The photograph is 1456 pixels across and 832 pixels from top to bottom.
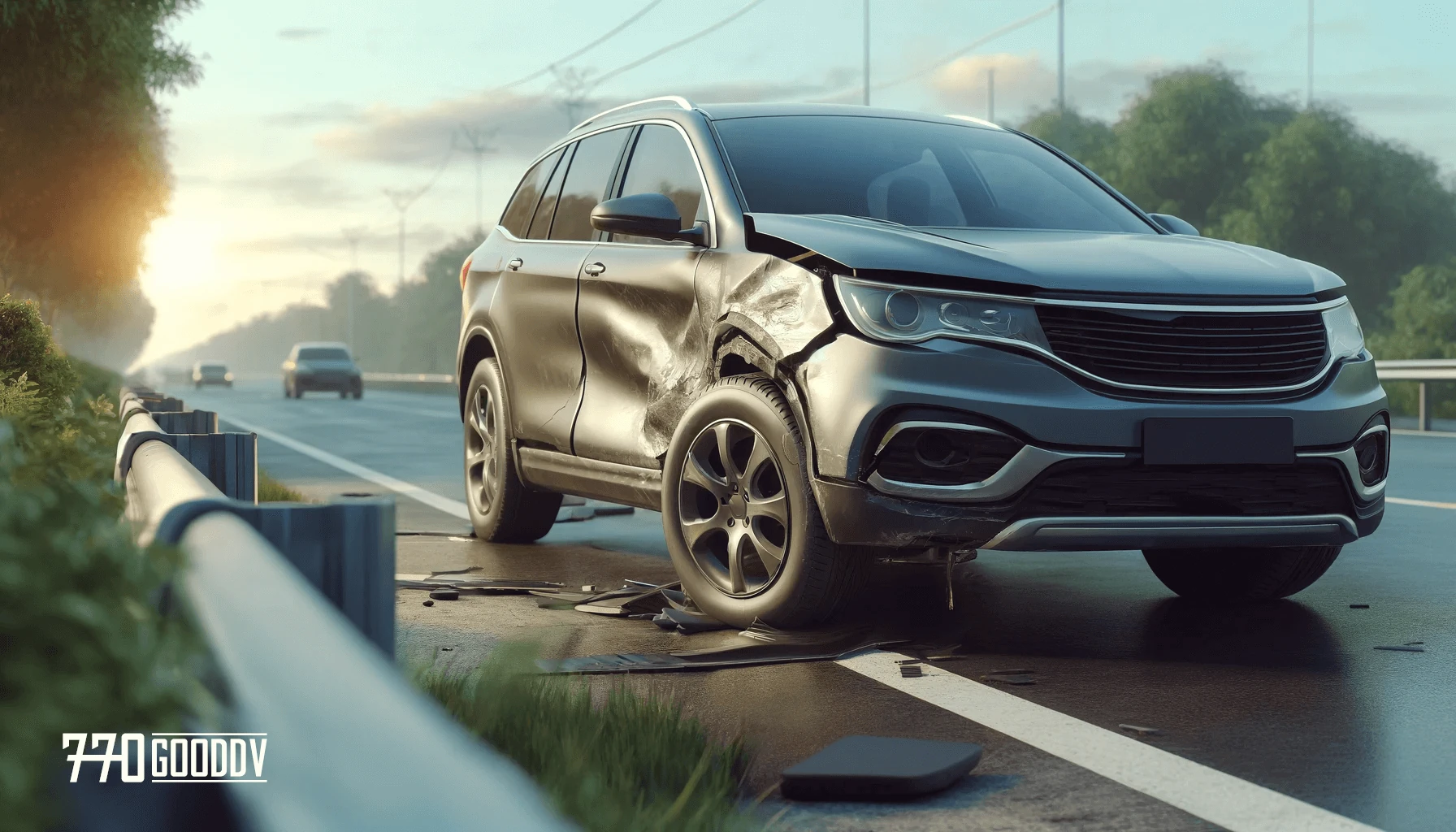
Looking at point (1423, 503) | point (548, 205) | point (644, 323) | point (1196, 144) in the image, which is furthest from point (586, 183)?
point (1196, 144)

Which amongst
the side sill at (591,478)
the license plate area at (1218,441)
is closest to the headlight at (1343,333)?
the license plate area at (1218,441)

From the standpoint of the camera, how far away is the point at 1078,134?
96.9 m

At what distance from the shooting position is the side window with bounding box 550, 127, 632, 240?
7328 mm

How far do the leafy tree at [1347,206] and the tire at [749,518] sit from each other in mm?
67923

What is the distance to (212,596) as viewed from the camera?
171 cm

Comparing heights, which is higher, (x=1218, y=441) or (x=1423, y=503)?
(x=1218, y=441)

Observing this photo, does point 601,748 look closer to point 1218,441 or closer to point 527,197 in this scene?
point 1218,441

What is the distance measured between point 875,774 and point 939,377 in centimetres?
169

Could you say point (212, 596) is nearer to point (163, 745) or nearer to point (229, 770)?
point (163, 745)

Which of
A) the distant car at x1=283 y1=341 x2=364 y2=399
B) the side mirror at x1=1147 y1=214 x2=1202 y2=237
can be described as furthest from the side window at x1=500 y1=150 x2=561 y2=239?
the distant car at x1=283 y1=341 x2=364 y2=399

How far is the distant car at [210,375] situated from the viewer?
90000 mm

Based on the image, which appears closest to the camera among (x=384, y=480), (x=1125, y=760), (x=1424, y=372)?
(x=1125, y=760)

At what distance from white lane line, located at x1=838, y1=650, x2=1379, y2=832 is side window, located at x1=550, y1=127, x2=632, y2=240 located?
10.1 ft

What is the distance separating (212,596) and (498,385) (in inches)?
245
